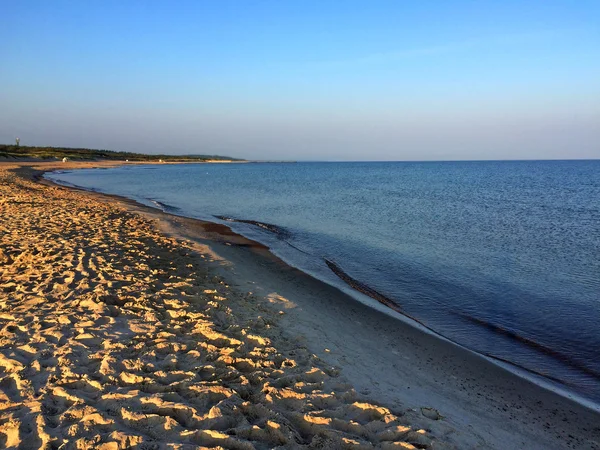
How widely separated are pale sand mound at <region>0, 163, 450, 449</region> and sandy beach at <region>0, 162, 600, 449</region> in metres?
0.02

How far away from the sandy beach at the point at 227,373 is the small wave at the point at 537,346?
5.00 feet

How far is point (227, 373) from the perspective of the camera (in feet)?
15.6

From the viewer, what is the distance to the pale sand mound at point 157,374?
3.63m

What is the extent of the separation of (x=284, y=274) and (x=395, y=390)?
6355 millimetres

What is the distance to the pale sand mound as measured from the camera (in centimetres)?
363

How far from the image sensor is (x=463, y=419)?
4.71m

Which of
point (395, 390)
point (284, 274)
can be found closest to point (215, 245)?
point (284, 274)

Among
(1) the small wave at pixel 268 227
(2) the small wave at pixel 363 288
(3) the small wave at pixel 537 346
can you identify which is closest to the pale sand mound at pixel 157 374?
(2) the small wave at pixel 363 288

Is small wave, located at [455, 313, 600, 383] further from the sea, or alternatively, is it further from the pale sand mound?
the pale sand mound

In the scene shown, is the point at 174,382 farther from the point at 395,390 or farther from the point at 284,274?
the point at 284,274

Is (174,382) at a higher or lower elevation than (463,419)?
higher

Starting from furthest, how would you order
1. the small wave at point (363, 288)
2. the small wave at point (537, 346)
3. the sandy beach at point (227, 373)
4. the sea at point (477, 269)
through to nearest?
1. the small wave at point (363, 288)
2. the sea at point (477, 269)
3. the small wave at point (537, 346)
4. the sandy beach at point (227, 373)

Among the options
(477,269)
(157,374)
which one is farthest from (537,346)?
(157,374)

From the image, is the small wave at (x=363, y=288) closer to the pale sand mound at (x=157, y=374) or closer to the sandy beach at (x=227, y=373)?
the sandy beach at (x=227, y=373)
